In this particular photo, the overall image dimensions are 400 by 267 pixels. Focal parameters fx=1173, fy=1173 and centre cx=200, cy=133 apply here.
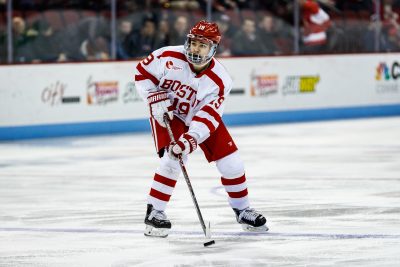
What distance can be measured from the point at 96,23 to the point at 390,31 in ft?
14.7

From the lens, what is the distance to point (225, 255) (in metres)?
5.16

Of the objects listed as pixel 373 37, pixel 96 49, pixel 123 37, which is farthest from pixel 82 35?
pixel 373 37

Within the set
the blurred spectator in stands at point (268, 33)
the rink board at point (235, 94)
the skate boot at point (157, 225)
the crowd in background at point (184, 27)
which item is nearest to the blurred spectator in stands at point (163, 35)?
the crowd in background at point (184, 27)

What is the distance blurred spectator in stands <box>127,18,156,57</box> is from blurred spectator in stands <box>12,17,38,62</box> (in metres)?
1.29

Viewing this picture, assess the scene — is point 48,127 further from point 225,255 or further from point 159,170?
point 225,255

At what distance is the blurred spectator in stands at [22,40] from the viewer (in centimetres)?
1112

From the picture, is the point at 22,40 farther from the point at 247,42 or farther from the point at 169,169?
the point at 169,169

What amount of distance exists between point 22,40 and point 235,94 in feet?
9.21

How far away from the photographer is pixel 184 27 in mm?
12555

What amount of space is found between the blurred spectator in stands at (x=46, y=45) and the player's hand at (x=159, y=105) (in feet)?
19.0

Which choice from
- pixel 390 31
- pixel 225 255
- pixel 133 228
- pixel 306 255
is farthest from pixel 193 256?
pixel 390 31

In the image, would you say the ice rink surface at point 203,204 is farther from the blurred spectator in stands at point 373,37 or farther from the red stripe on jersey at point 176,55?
the blurred spectator in stands at point 373,37

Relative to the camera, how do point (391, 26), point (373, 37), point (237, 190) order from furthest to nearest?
point (391, 26) → point (373, 37) → point (237, 190)

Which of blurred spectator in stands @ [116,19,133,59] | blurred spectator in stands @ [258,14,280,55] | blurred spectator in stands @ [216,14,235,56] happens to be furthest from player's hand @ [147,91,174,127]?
blurred spectator in stands @ [258,14,280,55]
